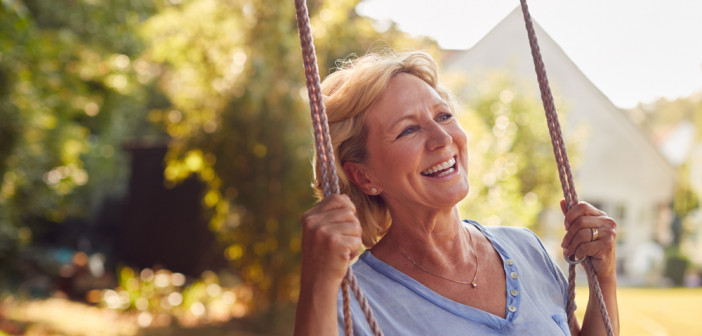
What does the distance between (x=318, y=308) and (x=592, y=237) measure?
2.36ft

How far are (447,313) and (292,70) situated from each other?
5.68m

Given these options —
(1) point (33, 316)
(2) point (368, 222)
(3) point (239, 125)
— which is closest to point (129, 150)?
(1) point (33, 316)

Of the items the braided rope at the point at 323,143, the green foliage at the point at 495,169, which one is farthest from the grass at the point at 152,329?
the braided rope at the point at 323,143

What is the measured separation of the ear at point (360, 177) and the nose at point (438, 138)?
0.68 ft

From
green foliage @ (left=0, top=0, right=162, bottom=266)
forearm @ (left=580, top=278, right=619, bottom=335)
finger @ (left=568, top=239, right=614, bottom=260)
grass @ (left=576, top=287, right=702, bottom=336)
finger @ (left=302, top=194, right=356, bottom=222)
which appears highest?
green foliage @ (left=0, top=0, right=162, bottom=266)

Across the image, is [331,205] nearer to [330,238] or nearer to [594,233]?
[330,238]

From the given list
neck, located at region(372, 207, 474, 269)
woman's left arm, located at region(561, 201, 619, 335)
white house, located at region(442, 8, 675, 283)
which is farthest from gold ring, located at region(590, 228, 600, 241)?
white house, located at region(442, 8, 675, 283)

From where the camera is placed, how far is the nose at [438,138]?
1.52 metres

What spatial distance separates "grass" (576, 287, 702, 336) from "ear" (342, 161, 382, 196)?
6.77 metres

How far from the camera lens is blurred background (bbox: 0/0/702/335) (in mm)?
6066

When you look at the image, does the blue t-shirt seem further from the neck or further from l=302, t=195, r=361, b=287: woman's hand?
l=302, t=195, r=361, b=287: woman's hand

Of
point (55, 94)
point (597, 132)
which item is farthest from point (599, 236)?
point (597, 132)

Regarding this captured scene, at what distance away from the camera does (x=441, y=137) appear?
1.52 m

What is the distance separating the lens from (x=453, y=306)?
1.52m
